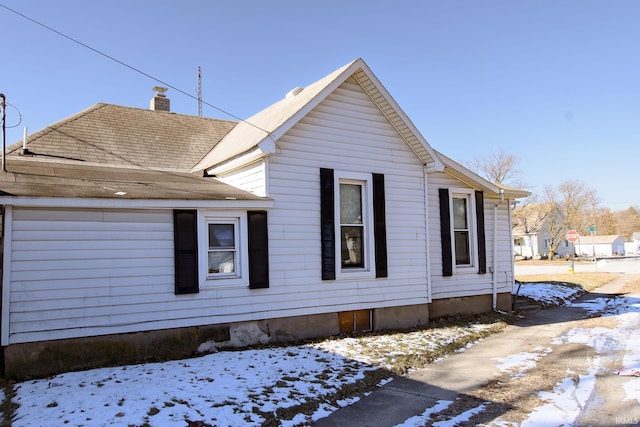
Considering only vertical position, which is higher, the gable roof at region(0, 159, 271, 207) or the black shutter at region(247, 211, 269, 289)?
the gable roof at region(0, 159, 271, 207)

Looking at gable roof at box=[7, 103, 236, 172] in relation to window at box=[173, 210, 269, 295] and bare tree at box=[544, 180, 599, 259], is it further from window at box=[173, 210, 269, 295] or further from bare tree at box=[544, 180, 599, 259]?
bare tree at box=[544, 180, 599, 259]

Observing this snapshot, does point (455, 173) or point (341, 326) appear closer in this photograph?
point (341, 326)

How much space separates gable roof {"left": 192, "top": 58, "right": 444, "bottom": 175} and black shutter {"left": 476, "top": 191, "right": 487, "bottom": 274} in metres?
2.29

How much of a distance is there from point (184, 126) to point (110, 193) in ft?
24.2

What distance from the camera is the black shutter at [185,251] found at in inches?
312

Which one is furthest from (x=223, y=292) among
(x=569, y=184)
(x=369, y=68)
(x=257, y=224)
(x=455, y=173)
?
(x=569, y=184)

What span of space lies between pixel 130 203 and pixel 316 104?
4370 millimetres

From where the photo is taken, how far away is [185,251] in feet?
26.3

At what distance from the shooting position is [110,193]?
7480 mm

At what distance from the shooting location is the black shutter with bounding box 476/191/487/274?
41.5 ft

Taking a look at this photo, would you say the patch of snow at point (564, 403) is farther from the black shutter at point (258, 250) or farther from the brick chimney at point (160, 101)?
the brick chimney at point (160, 101)

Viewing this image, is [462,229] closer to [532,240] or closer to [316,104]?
[316,104]

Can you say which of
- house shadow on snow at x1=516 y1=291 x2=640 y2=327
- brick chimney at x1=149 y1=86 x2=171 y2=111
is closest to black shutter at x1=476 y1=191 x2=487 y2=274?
house shadow on snow at x1=516 y1=291 x2=640 y2=327

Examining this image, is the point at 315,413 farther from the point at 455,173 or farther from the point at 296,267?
the point at 455,173
